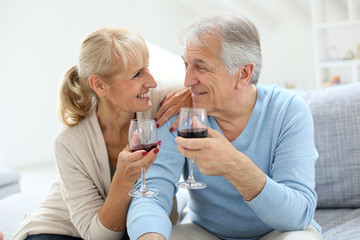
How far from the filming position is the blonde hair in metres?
1.90

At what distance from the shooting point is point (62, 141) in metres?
1.91

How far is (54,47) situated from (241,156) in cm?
491

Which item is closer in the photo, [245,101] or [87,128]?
[245,101]

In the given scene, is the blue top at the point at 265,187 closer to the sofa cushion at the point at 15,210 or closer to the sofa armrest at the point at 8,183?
the sofa cushion at the point at 15,210

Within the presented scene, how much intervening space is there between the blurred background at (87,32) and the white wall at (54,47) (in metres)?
0.01

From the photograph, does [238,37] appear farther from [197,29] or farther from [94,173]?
[94,173]

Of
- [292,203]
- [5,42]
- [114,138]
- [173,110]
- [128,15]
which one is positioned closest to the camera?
[292,203]

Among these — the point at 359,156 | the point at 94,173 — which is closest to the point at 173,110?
the point at 94,173

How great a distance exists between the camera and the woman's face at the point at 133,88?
1912mm

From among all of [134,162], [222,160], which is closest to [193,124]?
[222,160]

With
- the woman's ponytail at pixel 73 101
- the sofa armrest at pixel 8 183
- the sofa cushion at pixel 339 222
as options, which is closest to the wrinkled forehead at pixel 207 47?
the woman's ponytail at pixel 73 101

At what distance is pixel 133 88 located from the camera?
191 centimetres

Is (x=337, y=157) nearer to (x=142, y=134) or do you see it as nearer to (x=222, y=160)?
(x=222, y=160)

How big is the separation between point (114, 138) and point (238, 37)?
710 millimetres
